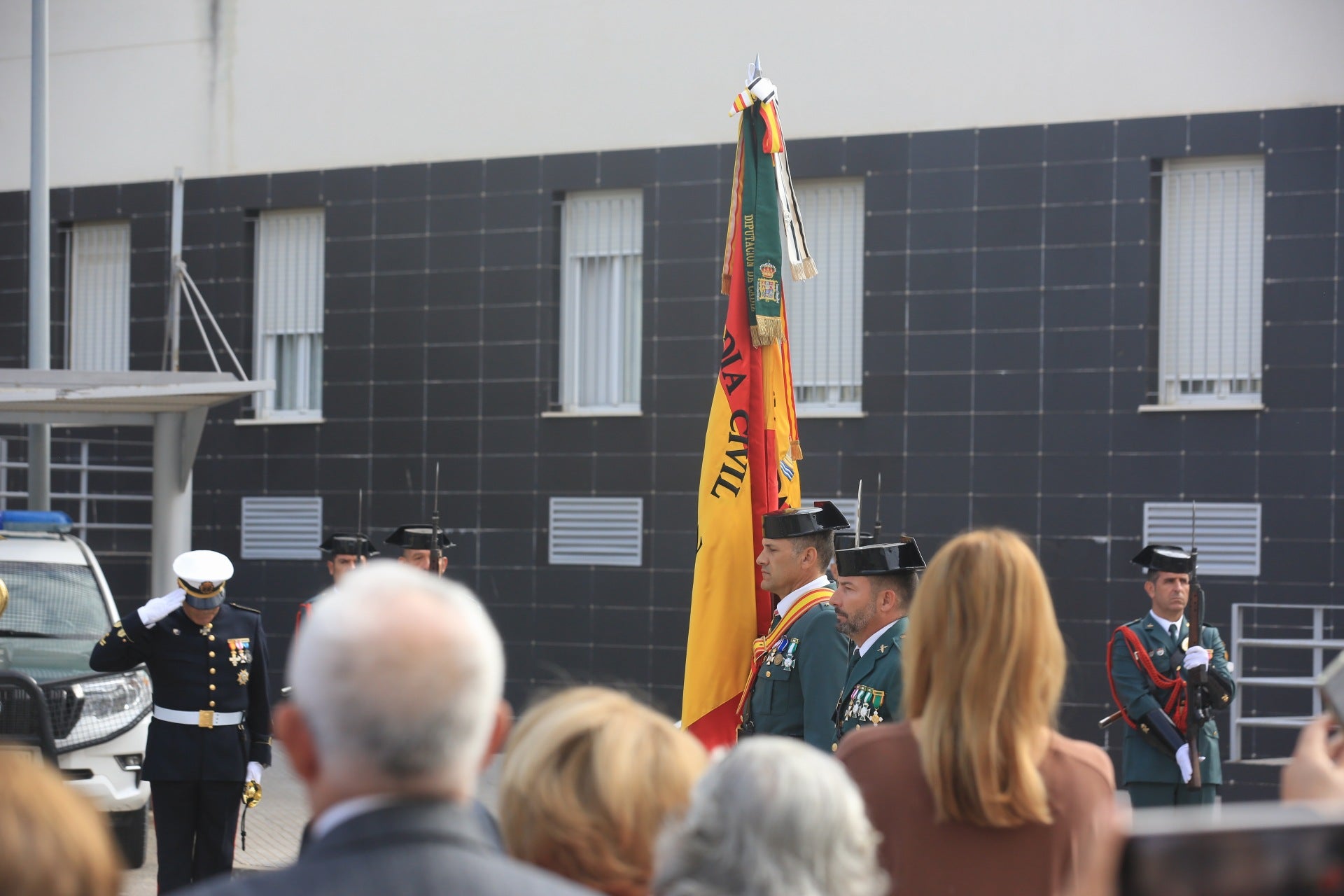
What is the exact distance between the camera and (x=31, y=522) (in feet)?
31.3

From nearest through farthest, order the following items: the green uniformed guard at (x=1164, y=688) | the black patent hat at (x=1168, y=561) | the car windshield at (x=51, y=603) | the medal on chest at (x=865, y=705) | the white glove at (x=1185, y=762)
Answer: the medal on chest at (x=865, y=705) < the white glove at (x=1185, y=762) < the green uniformed guard at (x=1164, y=688) < the black patent hat at (x=1168, y=561) < the car windshield at (x=51, y=603)

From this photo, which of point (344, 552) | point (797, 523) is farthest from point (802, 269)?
point (344, 552)

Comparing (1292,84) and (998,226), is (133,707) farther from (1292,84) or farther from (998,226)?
(1292,84)

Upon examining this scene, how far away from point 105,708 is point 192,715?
146 centimetres

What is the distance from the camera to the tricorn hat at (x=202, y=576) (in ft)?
24.0

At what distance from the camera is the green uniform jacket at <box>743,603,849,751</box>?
5.50 meters

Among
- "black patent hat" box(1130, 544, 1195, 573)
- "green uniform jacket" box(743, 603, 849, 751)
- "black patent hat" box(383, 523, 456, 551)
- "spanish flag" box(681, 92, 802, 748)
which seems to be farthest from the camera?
"black patent hat" box(383, 523, 456, 551)

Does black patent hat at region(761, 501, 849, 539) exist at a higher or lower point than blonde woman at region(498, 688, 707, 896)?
higher

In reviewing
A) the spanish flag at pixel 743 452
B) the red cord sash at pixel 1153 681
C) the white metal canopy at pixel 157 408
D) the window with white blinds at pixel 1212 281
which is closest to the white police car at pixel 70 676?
the white metal canopy at pixel 157 408

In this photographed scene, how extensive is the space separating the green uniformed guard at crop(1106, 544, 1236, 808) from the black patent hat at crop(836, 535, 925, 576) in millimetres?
→ 3315

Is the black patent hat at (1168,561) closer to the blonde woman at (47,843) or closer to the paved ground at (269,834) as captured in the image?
the paved ground at (269,834)

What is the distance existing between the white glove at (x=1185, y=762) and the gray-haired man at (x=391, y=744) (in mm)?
6770

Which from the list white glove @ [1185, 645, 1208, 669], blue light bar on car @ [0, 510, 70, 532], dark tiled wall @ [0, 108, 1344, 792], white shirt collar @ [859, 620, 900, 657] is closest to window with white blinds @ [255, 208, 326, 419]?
dark tiled wall @ [0, 108, 1344, 792]

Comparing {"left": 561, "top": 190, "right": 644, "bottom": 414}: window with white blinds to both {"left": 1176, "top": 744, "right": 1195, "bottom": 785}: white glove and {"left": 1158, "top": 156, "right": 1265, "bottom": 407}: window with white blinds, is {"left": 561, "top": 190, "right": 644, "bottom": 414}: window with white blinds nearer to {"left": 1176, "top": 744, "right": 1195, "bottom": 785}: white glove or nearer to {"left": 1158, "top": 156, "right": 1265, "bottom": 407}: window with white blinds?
{"left": 1158, "top": 156, "right": 1265, "bottom": 407}: window with white blinds
